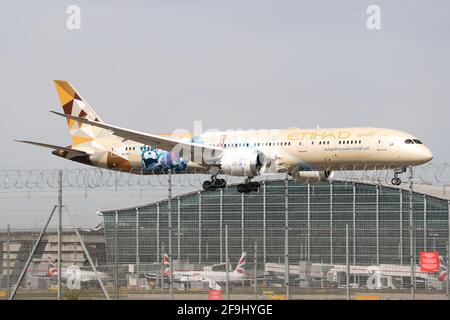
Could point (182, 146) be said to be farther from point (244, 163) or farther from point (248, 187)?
point (244, 163)

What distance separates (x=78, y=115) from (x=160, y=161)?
10.6 m

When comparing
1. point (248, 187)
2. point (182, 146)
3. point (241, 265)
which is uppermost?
point (182, 146)

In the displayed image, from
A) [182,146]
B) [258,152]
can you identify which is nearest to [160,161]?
[182,146]

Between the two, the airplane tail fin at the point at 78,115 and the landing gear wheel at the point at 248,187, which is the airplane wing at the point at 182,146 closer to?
the landing gear wheel at the point at 248,187

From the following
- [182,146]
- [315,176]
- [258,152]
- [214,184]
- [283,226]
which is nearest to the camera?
[258,152]

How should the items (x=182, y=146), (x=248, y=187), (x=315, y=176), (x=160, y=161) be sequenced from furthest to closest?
1. (x=160, y=161)
2. (x=315, y=176)
3. (x=182, y=146)
4. (x=248, y=187)

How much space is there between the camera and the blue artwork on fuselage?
66.3 metres

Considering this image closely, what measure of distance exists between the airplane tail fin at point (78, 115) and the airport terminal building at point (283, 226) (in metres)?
7.40

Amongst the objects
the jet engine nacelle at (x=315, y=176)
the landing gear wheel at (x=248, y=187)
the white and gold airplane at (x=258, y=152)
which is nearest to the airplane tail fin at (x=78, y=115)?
the white and gold airplane at (x=258, y=152)

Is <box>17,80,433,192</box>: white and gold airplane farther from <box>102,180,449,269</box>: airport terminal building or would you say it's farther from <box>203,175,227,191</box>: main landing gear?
<box>102,180,449,269</box>: airport terminal building

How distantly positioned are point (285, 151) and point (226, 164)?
13.0 ft

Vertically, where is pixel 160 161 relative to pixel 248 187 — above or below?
above

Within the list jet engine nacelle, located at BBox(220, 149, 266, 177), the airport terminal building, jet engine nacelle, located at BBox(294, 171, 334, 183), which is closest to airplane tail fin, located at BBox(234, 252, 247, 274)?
the airport terminal building

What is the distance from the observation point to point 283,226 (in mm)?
72000
